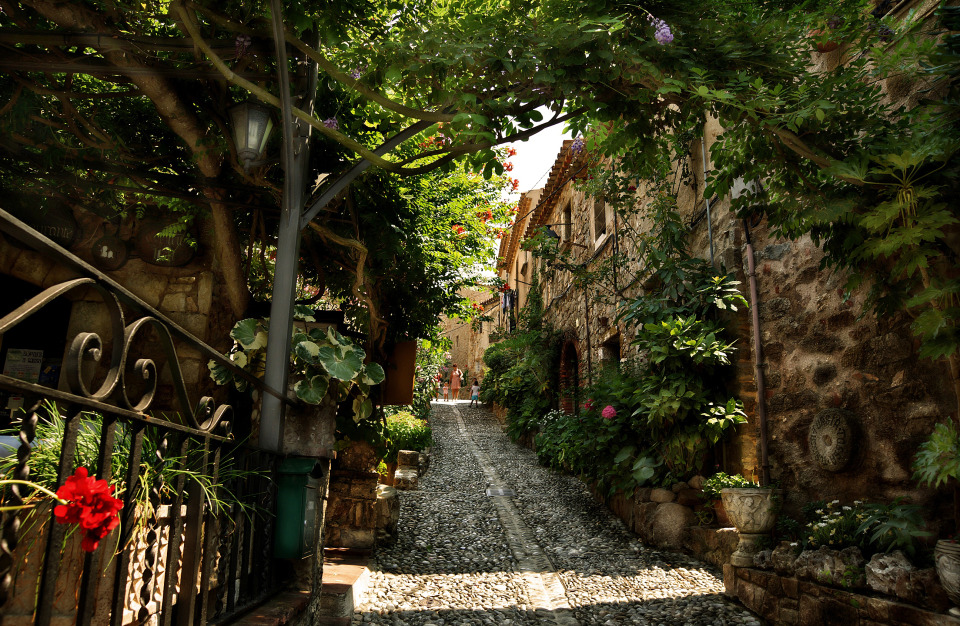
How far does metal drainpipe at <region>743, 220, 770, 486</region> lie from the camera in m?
4.70

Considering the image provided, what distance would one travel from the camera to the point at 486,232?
5684 millimetres

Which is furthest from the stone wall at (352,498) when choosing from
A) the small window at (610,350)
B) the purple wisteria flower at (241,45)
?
the small window at (610,350)

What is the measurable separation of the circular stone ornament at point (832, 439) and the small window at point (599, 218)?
17.7 feet

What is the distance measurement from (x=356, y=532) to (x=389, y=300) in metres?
1.83

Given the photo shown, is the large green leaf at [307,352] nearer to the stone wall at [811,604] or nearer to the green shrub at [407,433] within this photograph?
the stone wall at [811,604]

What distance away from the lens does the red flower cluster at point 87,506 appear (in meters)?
1.09

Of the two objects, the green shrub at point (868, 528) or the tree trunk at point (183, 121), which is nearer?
the tree trunk at point (183, 121)

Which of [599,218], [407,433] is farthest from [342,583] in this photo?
[599,218]

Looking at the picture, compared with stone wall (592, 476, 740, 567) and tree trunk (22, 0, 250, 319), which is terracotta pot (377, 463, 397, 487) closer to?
stone wall (592, 476, 740, 567)

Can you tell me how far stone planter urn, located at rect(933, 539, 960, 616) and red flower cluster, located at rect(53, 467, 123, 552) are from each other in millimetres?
3023

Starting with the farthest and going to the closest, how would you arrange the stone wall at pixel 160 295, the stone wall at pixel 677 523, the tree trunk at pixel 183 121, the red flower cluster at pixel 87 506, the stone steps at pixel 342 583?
the stone wall at pixel 677 523, the stone wall at pixel 160 295, the stone steps at pixel 342 583, the tree trunk at pixel 183 121, the red flower cluster at pixel 87 506

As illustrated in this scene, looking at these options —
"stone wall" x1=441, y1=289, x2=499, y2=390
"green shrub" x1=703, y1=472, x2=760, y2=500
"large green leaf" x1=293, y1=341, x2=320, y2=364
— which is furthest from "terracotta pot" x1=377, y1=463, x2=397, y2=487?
"stone wall" x1=441, y1=289, x2=499, y2=390

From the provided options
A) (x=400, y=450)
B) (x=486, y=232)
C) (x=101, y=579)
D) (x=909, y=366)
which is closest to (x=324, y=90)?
(x=486, y=232)

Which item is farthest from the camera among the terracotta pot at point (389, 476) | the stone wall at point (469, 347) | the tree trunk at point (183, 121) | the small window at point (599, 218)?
the stone wall at point (469, 347)
